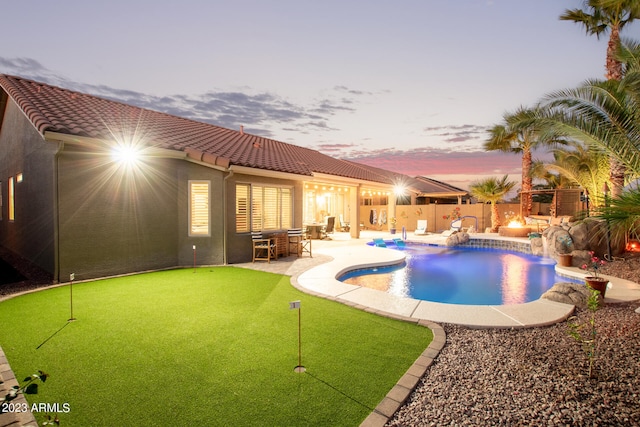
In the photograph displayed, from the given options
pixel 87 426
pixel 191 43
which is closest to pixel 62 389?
pixel 87 426

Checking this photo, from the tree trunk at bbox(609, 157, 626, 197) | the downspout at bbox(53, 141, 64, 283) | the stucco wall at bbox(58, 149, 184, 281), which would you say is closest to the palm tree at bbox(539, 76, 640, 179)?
the tree trunk at bbox(609, 157, 626, 197)

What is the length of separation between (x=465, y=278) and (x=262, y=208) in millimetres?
7990

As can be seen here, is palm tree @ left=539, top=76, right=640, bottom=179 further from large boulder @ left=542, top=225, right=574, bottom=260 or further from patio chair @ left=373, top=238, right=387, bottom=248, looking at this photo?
patio chair @ left=373, top=238, right=387, bottom=248

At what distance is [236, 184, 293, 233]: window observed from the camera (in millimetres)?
11456

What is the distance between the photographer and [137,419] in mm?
3033

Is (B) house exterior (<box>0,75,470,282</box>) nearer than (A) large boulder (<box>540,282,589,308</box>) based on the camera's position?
No

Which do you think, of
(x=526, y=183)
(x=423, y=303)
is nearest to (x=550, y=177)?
(x=526, y=183)

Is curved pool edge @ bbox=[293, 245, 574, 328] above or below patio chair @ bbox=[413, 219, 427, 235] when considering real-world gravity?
below

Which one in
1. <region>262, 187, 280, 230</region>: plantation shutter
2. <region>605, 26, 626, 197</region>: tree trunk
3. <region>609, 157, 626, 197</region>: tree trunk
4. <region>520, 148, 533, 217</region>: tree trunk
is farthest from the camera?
<region>520, 148, 533, 217</region>: tree trunk

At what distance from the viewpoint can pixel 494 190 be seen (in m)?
21.7

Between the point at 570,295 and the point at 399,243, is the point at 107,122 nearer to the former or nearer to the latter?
the point at 570,295

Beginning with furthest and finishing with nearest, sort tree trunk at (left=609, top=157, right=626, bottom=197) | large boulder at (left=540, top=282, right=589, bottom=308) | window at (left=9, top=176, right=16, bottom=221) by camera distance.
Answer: window at (left=9, top=176, right=16, bottom=221), tree trunk at (left=609, top=157, right=626, bottom=197), large boulder at (left=540, top=282, right=589, bottom=308)

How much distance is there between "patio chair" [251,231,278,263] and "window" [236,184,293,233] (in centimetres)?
36

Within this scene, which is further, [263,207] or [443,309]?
[263,207]
